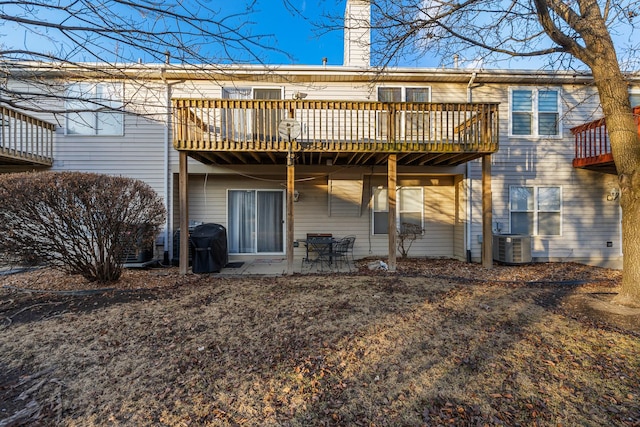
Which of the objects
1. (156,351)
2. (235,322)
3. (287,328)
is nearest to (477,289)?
(287,328)

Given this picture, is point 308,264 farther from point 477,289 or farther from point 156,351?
point 156,351

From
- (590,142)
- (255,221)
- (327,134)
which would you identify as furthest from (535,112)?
(255,221)

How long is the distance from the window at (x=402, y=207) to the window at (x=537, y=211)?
2.43m

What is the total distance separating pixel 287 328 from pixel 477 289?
10.9 feet

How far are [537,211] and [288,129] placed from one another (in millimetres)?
7062

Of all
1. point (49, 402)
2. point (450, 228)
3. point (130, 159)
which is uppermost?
point (130, 159)

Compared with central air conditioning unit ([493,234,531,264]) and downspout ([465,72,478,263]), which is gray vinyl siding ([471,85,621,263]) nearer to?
downspout ([465,72,478,263])

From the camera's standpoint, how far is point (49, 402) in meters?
2.29

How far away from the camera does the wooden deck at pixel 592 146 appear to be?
24.4 feet

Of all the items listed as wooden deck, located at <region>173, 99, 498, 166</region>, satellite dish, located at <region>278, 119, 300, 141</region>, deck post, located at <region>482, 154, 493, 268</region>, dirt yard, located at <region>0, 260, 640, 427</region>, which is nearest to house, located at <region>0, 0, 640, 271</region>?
wooden deck, located at <region>173, 99, 498, 166</region>

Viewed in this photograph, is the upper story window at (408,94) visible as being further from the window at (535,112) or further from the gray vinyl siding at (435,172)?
the window at (535,112)

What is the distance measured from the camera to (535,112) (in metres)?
8.23

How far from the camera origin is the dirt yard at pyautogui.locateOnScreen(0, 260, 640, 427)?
2184 mm

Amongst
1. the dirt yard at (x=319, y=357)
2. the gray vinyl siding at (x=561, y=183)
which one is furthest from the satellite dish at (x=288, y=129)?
the gray vinyl siding at (x=561, y=183)
